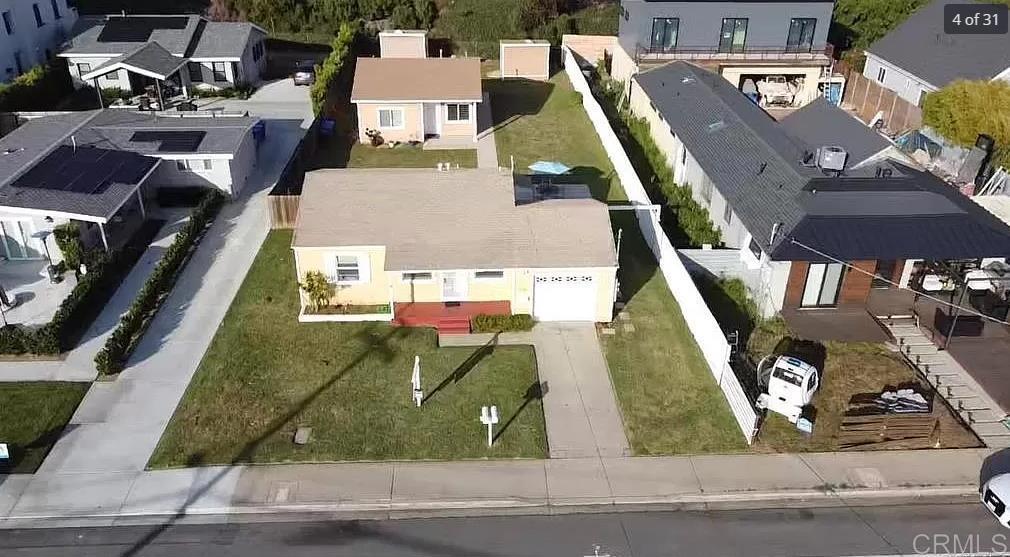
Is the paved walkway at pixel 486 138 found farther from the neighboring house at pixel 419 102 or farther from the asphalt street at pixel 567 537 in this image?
the asphalt street at pixel 567 537

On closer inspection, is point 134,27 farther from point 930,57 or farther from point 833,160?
point 930,57

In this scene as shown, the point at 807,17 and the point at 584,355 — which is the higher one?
the point at 807,17

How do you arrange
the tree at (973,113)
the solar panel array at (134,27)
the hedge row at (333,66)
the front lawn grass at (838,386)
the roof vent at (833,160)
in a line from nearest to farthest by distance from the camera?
1. the front lawn grass at (838,386)
2. the roof vent at (833,160)
3. the tree at (973,113)
4. the hedge row at (333,66)
5. the solar panel array at (134,27)

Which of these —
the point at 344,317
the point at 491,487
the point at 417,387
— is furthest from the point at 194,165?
the point at 491,487

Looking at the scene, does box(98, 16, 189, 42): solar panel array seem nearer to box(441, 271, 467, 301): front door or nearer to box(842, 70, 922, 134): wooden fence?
box(441, 271, 467, 301): front door

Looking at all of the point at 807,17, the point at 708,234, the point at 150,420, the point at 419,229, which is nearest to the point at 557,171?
the point at 708,234

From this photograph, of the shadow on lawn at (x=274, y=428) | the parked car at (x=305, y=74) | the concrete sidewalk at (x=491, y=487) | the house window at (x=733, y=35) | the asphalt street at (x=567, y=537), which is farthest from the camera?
the parked car at (x=305, y=74)

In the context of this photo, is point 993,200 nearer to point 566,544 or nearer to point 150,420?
point 566,544

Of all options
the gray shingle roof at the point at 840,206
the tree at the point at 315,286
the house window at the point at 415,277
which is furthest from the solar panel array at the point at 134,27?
the gray shingle roof at the point at 840,206
